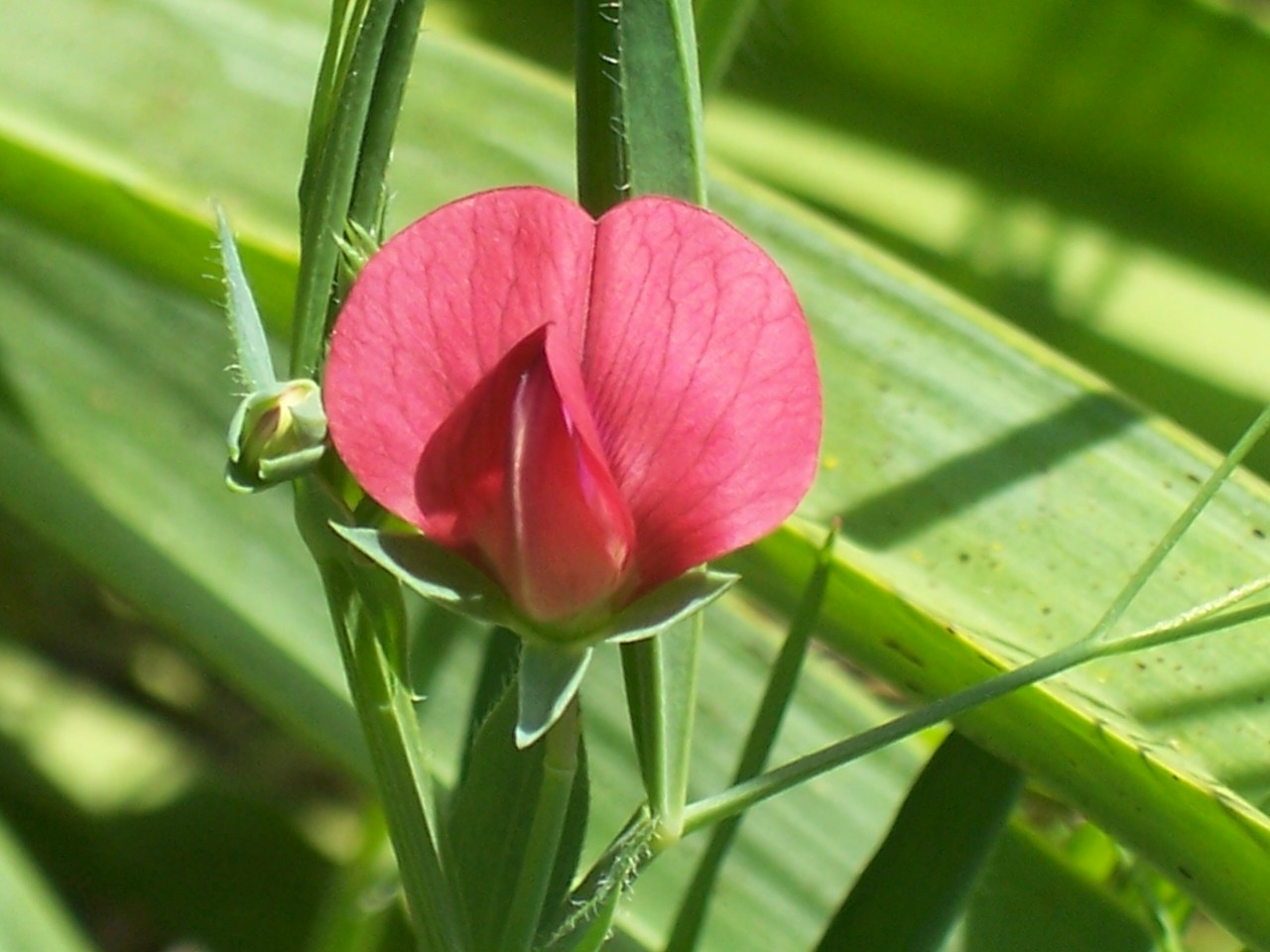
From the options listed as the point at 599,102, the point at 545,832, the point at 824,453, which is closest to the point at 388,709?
the point at 545,832

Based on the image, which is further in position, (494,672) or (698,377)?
(494,672)

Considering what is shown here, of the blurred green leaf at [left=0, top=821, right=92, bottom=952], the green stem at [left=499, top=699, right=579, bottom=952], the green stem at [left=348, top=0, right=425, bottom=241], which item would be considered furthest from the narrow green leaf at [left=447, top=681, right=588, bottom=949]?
the blurred green leaf at [left=0, top=821, right=92, bottom=952]

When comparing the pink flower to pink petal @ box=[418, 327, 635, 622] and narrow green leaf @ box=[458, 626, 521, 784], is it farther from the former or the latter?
narrow green leaf @ box=[458, 626, 521, 784]

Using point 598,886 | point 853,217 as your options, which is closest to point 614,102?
point 598,886

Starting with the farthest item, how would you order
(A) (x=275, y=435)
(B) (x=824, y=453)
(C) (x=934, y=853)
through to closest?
(B) (x=824, y=453) → (C) (x=934, y=853) → (A) (x=275, y=435)

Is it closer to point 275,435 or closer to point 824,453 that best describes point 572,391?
point 275,435

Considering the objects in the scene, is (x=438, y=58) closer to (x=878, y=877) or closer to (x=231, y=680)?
(x=231, y=680)

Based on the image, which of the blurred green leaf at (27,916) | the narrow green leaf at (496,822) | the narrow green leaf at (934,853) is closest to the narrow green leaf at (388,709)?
the narrow green leaf at (496,822)

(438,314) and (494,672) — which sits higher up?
(438,314)
